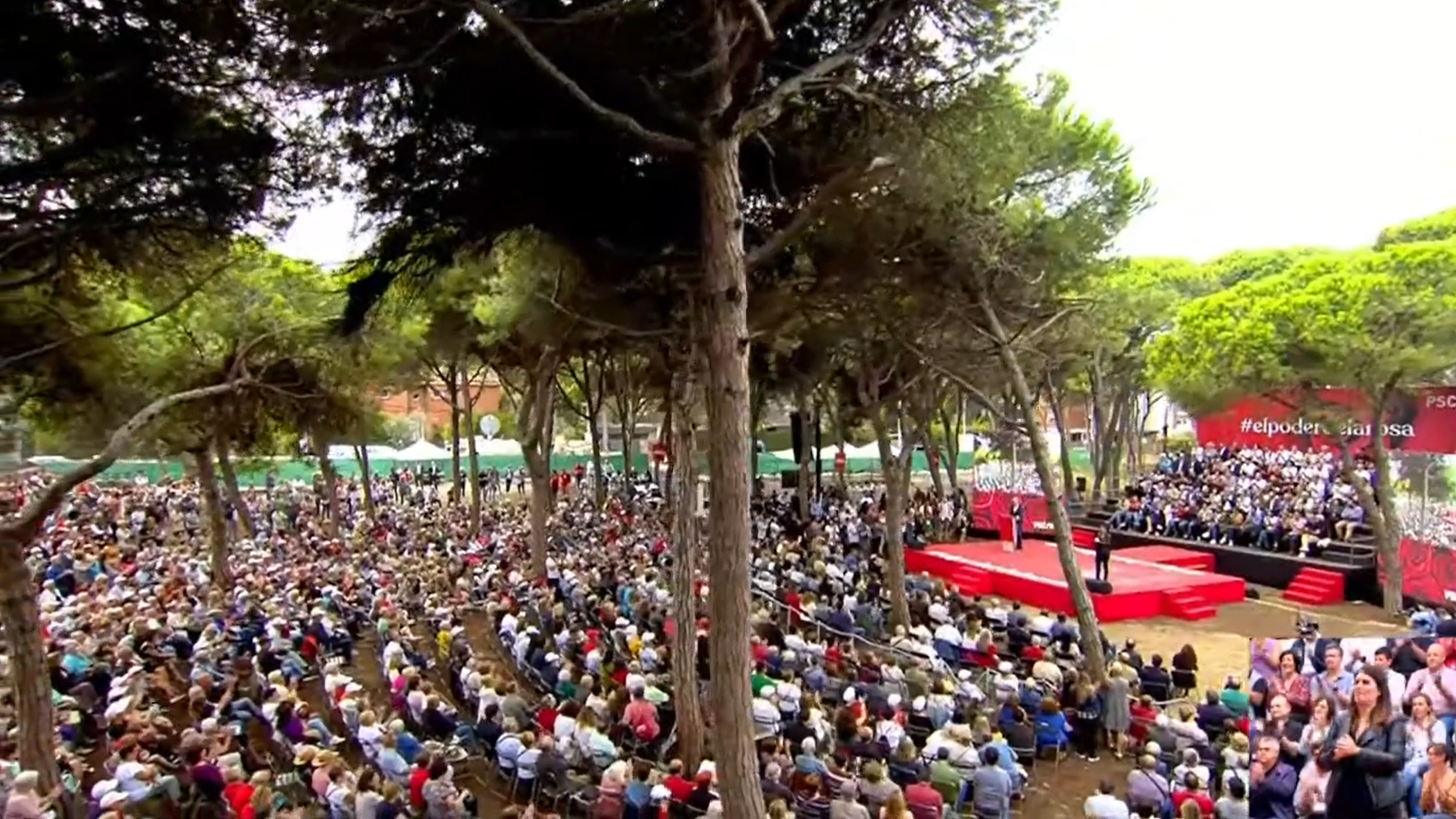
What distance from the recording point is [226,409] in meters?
17.6

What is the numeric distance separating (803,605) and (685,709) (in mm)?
5383

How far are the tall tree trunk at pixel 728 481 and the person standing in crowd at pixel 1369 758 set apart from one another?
3.25 m

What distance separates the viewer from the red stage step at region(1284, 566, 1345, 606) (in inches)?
778

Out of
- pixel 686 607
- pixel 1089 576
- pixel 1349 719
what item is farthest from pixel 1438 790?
pixel 1089 576

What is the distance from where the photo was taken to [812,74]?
21.4 feet

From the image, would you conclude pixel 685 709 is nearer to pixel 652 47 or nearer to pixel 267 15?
pixel 652 47

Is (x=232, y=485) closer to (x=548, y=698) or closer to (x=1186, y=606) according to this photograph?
(x=548, y=698)

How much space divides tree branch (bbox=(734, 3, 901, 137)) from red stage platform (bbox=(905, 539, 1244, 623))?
13.0 metres

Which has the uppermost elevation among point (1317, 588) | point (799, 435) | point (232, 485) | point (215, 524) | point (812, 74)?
point (812, 74)

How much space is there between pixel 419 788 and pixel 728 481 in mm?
3630

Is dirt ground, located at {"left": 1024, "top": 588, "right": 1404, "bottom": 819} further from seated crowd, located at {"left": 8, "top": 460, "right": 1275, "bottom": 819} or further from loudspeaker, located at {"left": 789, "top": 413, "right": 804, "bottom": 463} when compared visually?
loudspeaker, located at {"left": 789, "top": 413, "right": 804, "bottom": 463}

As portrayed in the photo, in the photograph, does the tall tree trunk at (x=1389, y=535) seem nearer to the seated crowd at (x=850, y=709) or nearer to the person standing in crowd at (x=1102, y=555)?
the person standing in crowd at (x=1102, y=555)

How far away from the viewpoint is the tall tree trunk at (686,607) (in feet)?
33.0

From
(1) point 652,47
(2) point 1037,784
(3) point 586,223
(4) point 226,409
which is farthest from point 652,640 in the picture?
(4) point 226,409
